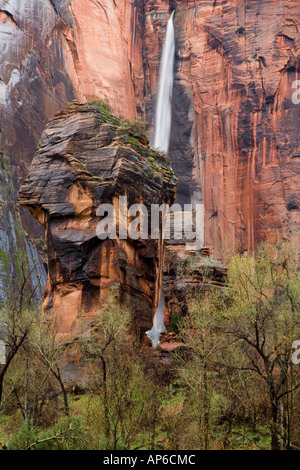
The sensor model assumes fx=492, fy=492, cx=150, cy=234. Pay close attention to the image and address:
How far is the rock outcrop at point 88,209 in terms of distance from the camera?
2458 centimetres

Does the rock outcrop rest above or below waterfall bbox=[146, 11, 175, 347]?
below

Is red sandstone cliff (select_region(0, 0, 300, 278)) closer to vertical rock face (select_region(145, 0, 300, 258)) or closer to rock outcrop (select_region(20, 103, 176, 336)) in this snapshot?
vertical rock face (select_region(145, 0, 300, 258))

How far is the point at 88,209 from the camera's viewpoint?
82.1 feet

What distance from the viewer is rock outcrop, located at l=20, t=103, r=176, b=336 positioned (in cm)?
2458

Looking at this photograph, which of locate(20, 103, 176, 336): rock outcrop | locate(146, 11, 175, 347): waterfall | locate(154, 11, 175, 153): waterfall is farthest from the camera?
locate(154, 11, 175, 153): waterfall

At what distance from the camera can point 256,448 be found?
16469 millimetres

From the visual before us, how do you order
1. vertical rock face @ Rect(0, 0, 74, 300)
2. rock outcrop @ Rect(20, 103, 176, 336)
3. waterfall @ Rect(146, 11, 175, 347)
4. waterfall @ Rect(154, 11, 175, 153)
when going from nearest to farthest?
rock outcrop @ Rect(20, 103, 176, 336) < vertical rock face @ Rect(0, 0, 74, 300) < waterfall @ Rect(146, 11, 175, 347) < waterfall @ Rect(154, 11, 175, 153)

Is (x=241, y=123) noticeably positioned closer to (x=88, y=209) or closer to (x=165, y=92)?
(x=165, y=92)

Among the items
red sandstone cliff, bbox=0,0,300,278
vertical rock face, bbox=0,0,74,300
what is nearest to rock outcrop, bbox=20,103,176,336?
vertical rock face, bbox=0,0,74,300

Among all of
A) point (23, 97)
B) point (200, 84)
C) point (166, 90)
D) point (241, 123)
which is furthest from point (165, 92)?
point (23, 97)

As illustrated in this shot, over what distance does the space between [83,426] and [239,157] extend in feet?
148

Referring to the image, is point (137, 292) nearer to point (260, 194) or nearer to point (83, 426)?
point (83, 426)

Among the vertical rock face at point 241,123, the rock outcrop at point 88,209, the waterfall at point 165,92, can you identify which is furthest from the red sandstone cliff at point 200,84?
the rock outcrop at point 88,209

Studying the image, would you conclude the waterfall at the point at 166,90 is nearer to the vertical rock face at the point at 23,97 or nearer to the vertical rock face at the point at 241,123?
the vertical rock face at the point at 241,123
